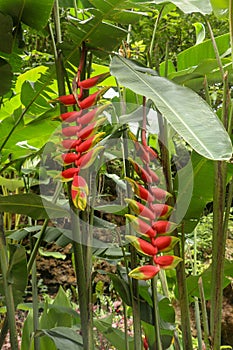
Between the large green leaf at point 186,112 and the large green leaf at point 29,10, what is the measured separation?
7.1 inches

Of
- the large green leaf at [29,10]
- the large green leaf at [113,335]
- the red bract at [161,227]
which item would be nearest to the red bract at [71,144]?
the red bract at [161,227]

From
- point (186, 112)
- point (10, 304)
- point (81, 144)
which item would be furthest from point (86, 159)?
point (10, 304)

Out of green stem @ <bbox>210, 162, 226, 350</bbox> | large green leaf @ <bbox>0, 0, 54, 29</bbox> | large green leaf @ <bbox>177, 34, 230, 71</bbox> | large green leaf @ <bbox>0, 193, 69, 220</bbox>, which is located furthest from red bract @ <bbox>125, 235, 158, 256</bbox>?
large green leaf @ <bbox>177, 34, 230, 71</bbox>

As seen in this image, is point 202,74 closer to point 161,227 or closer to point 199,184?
point 199,184

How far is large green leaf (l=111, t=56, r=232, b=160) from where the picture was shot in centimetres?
37

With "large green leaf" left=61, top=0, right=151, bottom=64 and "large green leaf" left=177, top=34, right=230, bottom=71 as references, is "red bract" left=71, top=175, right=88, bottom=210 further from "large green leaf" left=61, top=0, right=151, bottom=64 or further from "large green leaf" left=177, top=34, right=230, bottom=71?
"large green leaf" left=177, top=34, right=230, bottom=71

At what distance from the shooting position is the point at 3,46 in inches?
25.7

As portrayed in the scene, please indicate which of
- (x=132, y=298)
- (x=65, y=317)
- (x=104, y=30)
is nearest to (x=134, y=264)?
(x=132, y=298)

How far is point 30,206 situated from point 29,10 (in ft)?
0.88

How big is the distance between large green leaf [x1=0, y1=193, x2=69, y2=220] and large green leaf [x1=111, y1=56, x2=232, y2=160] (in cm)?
23

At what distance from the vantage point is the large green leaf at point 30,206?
25.7 inches

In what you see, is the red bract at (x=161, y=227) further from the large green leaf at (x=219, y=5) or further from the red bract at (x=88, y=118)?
the large green leaf at (x=219, y=5)

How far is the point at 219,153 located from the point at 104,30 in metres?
0.31

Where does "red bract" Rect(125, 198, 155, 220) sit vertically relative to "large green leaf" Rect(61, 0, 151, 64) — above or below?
below
